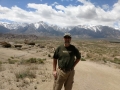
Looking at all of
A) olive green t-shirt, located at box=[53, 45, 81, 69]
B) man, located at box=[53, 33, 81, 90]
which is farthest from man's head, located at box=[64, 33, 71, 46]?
olive green t-shirt, located at box=[53, 45, 81, 69]

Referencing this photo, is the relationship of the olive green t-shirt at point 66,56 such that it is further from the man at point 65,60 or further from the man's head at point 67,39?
the man's head at point 67,39

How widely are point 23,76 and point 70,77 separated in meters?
4.93

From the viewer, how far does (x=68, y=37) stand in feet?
18.2

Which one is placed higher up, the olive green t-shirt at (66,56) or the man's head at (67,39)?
the man's head at (67,39)

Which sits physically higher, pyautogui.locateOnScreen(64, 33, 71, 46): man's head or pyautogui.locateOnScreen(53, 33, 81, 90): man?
pyautogui.locateOnScreen(64, 33, 71, 46): man's head

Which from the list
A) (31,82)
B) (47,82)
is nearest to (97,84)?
(47,82)

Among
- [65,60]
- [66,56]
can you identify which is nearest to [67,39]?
[66,56]

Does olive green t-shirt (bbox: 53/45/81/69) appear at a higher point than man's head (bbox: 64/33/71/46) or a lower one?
lower

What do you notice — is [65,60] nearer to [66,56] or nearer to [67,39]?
[66,56]

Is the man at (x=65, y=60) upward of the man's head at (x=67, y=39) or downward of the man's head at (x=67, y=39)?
downward

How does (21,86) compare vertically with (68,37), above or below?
below

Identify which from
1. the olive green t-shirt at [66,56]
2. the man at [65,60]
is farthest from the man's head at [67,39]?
the olive green t-shirt at [66,56]

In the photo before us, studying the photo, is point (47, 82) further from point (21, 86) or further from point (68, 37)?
point (68, 37)

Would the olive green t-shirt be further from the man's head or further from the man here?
the man's head
